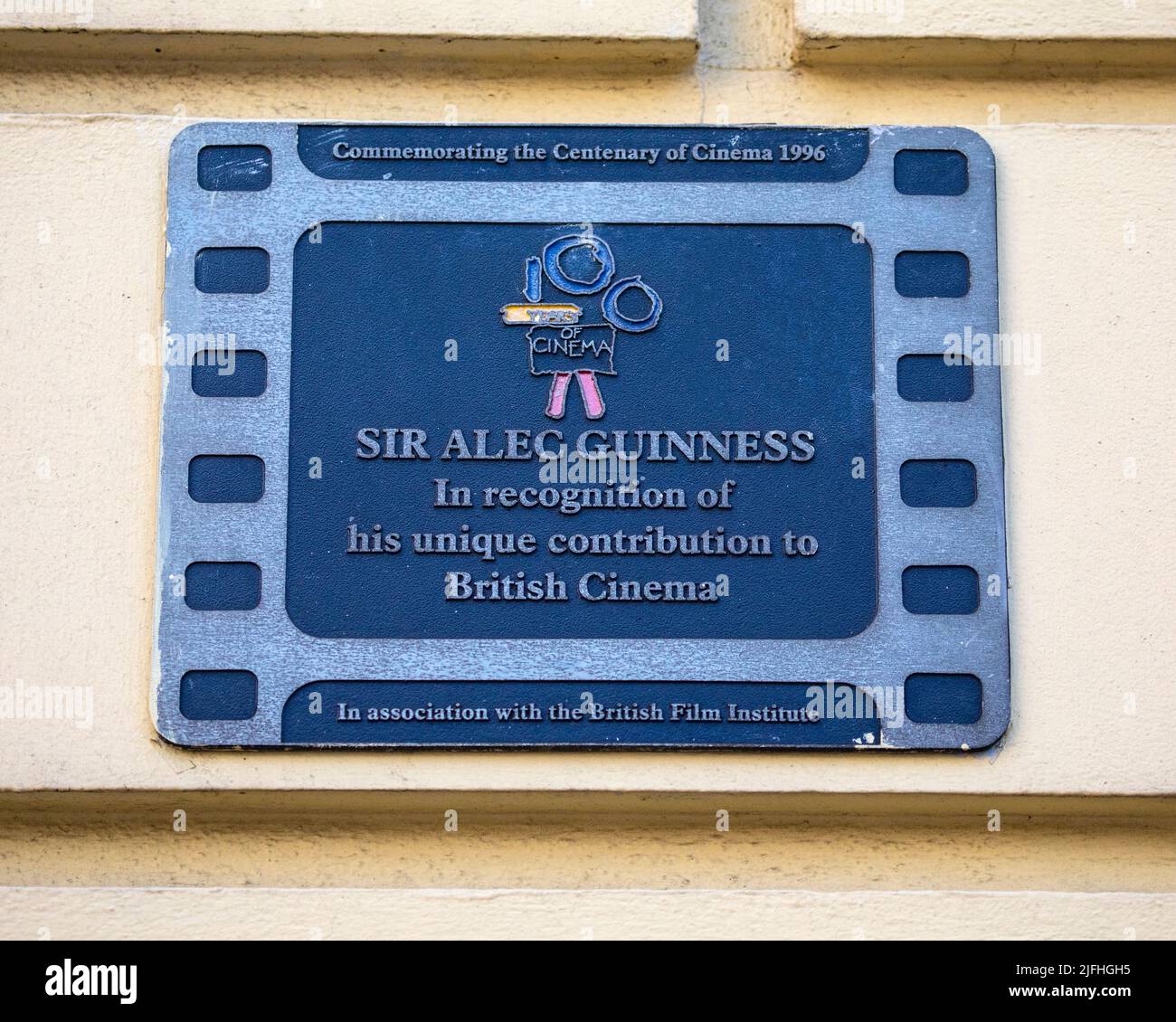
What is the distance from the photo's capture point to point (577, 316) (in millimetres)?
4414

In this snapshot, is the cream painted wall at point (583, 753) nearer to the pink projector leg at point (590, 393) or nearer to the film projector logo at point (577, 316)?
the film projector logo at point (577, 316)

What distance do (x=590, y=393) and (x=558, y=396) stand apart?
0.28 feet

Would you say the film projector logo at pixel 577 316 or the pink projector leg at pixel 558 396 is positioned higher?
the film projector logo at pixel 577 316

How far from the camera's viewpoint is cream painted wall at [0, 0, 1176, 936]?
165 inches

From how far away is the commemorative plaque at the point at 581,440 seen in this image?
4230mm

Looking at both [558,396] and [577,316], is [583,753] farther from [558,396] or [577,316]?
[577,316]

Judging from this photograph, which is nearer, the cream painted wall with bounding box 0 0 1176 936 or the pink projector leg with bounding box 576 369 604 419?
the cream painted wall with bounding box 0 0 1176 936

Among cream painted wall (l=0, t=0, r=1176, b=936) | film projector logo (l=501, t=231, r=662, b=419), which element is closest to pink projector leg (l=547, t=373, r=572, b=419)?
film projector logo (l=501, t=231, r=662, b=419)

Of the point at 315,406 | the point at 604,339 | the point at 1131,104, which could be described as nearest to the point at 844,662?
the point at 604,339

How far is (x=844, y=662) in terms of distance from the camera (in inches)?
167

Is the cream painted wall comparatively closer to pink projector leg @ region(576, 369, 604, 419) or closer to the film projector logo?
the film projector logo

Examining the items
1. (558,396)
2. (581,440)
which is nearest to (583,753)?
(581,440)

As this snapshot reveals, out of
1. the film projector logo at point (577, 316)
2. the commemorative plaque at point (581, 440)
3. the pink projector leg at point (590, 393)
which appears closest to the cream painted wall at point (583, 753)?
the commemorative plaque at point (581, 440)
